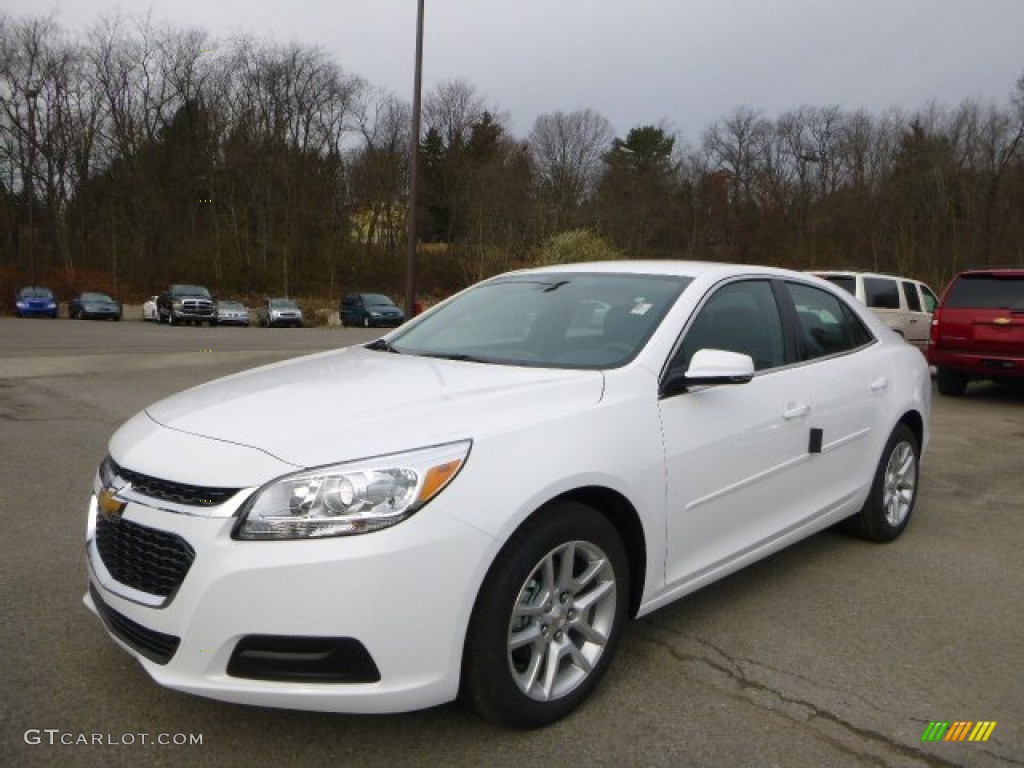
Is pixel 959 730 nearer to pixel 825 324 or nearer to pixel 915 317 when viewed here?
pixel 825 324

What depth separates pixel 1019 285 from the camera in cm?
1038

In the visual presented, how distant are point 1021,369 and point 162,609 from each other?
10.6 m

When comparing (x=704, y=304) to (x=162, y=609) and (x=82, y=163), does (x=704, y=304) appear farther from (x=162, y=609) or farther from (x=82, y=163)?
(x=82, y=163)

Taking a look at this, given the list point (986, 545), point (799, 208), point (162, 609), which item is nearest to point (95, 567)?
point (162, 609)

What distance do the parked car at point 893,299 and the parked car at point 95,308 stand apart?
34.0 m

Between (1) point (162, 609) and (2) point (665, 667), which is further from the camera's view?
(2) point (665, 667)

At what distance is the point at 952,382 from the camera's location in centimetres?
1141

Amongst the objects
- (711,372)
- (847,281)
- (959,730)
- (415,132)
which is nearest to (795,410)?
(711,372)

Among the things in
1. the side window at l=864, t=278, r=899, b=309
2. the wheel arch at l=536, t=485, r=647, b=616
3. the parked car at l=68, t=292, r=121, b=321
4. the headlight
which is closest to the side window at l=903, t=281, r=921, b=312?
the side window at l=864, t=278, r=899, b=309

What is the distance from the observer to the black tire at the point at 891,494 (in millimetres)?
4629

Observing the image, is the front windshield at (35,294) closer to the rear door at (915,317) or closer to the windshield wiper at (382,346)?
the rear door at (915,317)

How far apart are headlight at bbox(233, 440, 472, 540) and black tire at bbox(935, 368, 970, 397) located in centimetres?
1080

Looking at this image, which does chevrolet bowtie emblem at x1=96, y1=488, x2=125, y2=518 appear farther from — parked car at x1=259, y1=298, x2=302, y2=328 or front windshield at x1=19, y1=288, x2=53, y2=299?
front windshield at x1=19, y1=288, x2=53, y2=299

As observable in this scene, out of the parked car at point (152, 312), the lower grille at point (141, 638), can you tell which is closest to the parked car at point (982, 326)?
the lower grille at point (141, 638)
